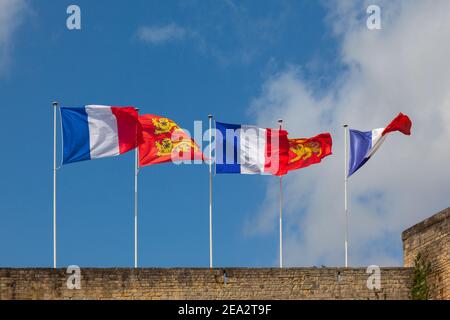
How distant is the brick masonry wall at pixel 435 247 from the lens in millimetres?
39031

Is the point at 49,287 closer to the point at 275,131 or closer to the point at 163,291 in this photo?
the point at 163,291

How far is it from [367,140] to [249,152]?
3006 mm

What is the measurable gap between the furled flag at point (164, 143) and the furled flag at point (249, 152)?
67 cm

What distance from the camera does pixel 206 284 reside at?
3956cm

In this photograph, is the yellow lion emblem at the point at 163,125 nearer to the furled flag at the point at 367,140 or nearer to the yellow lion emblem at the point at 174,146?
the yellow lion emblem at the point at 174,146

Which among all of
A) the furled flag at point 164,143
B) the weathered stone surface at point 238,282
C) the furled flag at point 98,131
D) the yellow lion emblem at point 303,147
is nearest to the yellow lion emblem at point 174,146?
the furled flag at point 164,143

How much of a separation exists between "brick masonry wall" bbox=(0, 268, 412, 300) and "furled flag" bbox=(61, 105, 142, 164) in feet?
12.2

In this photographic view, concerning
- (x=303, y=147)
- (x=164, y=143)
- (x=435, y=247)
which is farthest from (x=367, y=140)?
(x=164, y=143)

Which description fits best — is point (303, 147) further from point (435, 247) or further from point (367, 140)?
point (435, 247)

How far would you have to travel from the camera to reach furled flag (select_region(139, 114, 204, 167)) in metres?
41.8
